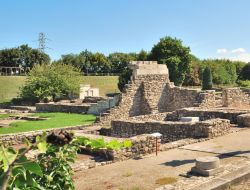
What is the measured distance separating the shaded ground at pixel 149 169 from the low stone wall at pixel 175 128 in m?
1.27

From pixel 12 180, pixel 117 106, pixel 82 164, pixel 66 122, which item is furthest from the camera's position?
pixel 117 106

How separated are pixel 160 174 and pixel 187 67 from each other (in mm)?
45723

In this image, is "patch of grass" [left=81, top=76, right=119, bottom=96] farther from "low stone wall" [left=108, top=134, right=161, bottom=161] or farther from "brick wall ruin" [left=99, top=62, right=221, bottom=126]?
"low stone wall" [left=108, top=134, right=161, bottom=161]

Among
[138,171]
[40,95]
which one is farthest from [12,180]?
[40,95]

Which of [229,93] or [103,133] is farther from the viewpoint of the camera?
[229,93]

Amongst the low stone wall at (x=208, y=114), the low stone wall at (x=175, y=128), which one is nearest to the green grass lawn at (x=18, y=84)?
the low stone wall at (x=208, y=114)

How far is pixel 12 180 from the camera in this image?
280cm

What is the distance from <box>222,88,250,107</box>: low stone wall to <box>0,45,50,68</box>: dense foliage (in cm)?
7226

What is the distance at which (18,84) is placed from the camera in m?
54.8

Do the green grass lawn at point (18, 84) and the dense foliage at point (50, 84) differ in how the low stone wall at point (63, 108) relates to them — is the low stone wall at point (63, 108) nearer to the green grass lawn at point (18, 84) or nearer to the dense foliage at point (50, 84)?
the dense foliage at point (50, 84)

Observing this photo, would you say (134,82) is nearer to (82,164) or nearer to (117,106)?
(117,106)

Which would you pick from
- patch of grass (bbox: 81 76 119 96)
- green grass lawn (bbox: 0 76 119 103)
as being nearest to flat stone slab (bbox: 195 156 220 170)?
green grass lawn (bbox: 0 76 119 103)

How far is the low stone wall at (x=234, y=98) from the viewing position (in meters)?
24.6

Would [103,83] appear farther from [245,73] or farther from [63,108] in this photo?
[245,73]
